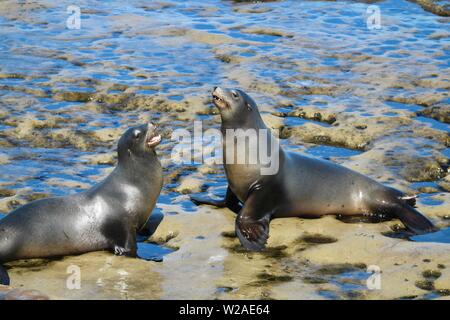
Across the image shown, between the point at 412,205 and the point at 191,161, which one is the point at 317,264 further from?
the point at 191,161

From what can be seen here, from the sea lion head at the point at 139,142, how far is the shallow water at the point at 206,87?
24.7 inches

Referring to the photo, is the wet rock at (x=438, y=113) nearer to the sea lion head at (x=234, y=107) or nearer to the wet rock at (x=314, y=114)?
the wet rock at (x=314, y=114)

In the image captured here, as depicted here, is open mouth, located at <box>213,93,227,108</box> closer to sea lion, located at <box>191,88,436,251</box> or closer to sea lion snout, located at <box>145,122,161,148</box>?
sea lion, located at <box>191,88,436,251</box>

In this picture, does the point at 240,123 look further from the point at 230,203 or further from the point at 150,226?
the point at 150,226

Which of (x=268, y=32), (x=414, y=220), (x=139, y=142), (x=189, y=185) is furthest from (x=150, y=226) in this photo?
(x=268, y=32)

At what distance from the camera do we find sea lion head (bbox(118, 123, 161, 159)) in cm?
674

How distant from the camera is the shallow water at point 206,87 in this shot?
754 centimetres

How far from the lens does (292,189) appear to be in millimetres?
6945

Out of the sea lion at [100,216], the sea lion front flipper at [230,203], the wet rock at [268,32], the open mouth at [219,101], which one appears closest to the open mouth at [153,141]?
the sea lion at [100,216]

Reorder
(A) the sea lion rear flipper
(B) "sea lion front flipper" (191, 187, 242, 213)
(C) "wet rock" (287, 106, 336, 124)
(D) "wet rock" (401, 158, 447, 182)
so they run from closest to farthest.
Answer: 1. (A) the sea lion rear flipper
2. (B) "sea lion front flipper" (191, 187, 242, 213)
3. (D) "wet rock" (401, 158, 447, 182)
4. (C) "wet rock" (287, 106, 336, 124)

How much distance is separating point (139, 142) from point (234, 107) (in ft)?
2.95

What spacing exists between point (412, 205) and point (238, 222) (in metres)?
1.60

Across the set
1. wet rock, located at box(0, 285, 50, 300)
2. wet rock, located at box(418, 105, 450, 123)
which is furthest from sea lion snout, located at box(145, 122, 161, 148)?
wet rock, located at box(418, 105, 450, 123)
